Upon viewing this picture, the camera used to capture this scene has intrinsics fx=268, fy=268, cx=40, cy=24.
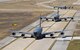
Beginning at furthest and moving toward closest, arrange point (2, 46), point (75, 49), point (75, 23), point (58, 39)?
point (75, 23) → point (58, 39) → point (2, 46) → point (75, 49)

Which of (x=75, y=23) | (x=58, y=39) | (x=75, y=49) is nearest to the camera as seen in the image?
(x=75, y=49)

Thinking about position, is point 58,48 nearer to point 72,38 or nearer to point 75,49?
point 75,49

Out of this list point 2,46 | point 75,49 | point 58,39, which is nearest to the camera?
point 75,49

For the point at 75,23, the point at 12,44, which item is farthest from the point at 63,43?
the point at 75,23

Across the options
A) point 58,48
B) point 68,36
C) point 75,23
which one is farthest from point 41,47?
point 75,23

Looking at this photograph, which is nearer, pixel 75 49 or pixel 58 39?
pixel 75 49

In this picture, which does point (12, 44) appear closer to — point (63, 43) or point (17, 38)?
point (17, 38)

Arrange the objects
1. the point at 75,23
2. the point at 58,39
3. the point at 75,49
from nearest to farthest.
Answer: the point at 75,49 → the point at 58,39 → the point at 75,23

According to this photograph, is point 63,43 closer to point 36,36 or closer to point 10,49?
point 36,36

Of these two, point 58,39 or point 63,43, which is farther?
point 58,39
